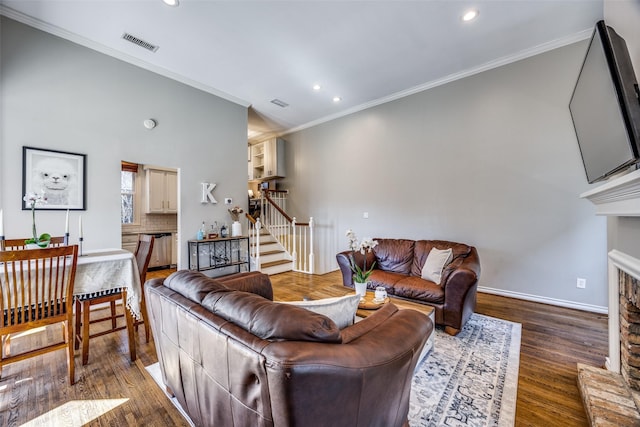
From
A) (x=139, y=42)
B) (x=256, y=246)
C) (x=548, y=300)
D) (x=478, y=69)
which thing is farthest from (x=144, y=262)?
(x=478, y=69)

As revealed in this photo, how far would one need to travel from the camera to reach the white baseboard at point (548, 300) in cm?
290

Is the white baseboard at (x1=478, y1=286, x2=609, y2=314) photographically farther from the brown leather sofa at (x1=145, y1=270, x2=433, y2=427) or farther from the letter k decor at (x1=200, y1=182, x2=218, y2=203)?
the letter k decor at (x1=200, y1=182, x2=218, y2=203)

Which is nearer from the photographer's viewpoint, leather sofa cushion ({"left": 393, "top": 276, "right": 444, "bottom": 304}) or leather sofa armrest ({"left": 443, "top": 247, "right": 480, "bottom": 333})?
leather sofa armrest ({"left": 443, "top": 247, "right": 480, "bottom": 333})

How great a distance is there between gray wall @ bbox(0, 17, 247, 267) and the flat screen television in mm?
4535

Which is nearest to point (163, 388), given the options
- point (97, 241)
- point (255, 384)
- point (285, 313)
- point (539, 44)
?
point (255, 384)

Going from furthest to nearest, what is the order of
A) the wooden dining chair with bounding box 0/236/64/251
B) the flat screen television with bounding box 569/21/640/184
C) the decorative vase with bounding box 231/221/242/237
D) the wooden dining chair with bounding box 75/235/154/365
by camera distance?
the decorative vase with bounding box 231/221/242/237, the wooden dining chair with bounding box 0/236/64/251, the wooden dining chair with bounding box 75/235/154/365, the flat screen television with bounding box 569/21/640/184

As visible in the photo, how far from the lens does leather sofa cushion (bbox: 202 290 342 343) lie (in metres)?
0.85

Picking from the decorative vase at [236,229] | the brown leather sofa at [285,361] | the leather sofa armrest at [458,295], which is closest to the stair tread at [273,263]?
the decorative vase at [236,229]

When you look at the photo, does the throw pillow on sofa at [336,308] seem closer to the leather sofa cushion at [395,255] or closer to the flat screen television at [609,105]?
the flat screen television at [609,105]

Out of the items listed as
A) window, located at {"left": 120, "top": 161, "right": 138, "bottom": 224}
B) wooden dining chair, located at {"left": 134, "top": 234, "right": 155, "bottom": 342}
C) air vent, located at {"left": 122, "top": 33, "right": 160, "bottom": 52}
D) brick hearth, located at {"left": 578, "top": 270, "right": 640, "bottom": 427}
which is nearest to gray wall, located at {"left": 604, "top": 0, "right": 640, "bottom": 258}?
brick hearth, located at {"left": 578, "top": 270, "right": 640, "bottom": 427}

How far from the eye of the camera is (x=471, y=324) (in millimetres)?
2705

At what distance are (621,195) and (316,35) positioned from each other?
310 centimetres

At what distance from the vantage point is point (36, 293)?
5.60 ft

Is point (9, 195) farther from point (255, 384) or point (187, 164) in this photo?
point (255, 384)
